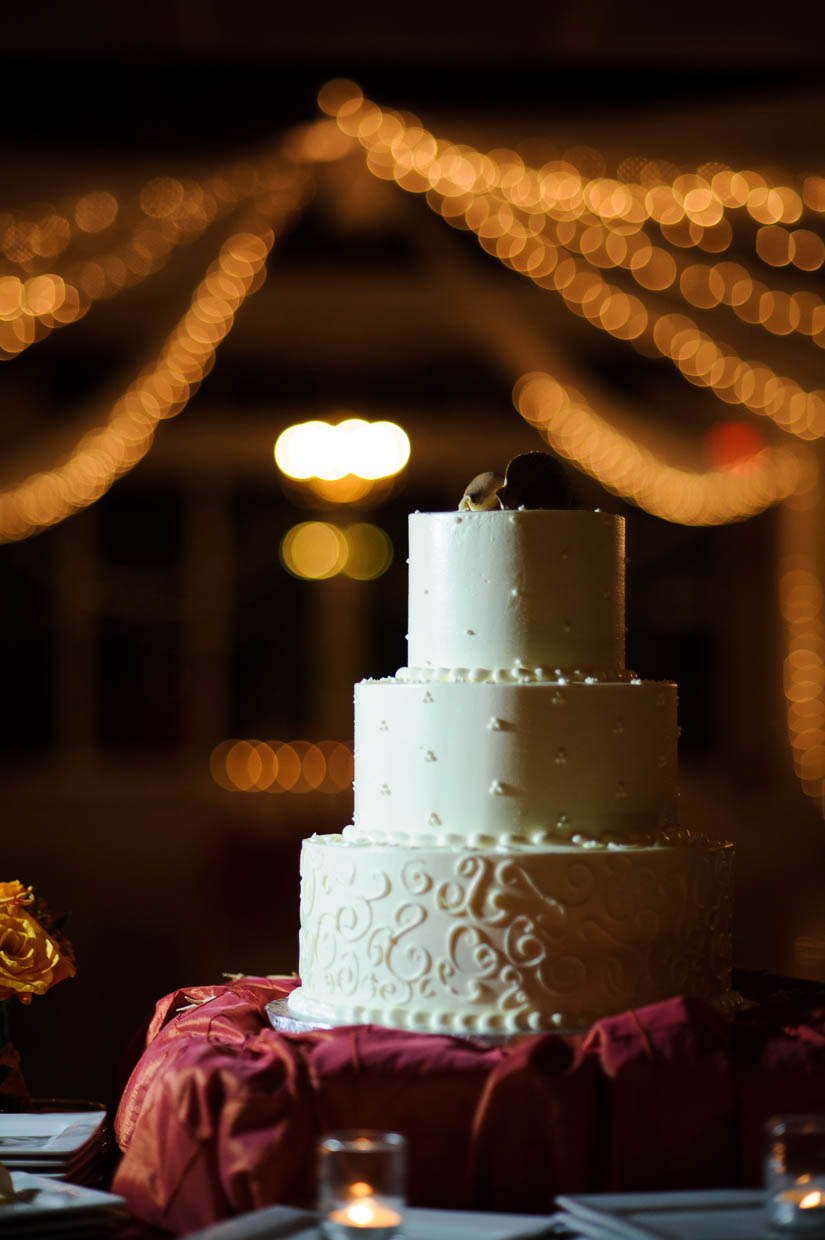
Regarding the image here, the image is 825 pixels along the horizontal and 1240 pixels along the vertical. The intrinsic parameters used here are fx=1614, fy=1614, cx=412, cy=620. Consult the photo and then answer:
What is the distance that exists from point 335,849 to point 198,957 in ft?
13.3

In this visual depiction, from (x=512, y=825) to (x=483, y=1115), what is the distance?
0.61 metres

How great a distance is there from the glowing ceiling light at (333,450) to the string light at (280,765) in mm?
3047

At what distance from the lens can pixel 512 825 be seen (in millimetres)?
2875

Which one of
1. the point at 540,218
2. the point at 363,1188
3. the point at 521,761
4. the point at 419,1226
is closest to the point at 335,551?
the point at 540,218

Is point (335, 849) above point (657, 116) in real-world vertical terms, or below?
below

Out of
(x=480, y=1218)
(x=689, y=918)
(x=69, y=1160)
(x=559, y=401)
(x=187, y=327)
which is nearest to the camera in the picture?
(x=480, y=1218)

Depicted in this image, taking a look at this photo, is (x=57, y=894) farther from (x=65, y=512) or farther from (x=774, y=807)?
(x=774, y=807)

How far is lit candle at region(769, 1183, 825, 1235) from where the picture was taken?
208 centimetres

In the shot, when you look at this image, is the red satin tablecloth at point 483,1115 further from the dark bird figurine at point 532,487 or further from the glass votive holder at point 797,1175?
the dark bird figurine at point 532,487

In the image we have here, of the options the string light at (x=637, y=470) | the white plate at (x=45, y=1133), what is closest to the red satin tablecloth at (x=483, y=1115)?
the white plate at (x=45, y=1133)

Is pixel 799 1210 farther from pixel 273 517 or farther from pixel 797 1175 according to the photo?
pixel 273 517

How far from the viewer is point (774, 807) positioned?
12.5 meters

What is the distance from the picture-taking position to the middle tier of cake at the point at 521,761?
9.44 ft

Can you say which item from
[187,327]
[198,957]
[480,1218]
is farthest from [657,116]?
[480,1218]
